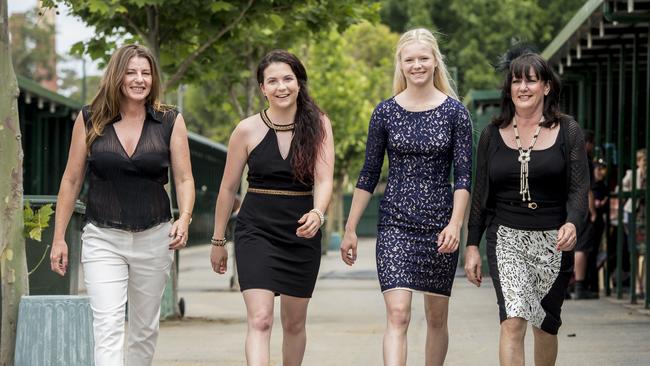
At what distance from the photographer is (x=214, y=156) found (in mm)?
40031

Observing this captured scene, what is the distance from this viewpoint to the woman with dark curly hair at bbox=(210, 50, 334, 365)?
7.47m

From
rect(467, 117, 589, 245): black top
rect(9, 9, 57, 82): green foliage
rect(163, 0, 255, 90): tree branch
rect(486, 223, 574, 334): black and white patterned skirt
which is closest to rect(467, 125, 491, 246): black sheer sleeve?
rect(467, 117, 589, 245): black top

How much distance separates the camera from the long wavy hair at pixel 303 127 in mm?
7529

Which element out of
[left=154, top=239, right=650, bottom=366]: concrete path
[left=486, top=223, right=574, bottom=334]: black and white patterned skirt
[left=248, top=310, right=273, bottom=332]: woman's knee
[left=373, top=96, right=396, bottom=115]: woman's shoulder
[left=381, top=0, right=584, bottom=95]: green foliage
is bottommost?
[left=154, top=239, right=650, bottom=366]: concrete path

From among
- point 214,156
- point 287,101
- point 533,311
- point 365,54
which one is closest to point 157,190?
point 287,101

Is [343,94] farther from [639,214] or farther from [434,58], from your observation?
[434,58]

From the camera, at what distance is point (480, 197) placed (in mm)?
7574

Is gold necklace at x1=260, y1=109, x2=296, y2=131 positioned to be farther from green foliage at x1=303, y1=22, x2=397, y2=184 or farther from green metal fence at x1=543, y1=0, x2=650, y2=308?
green foliage at x1=303, y1=22, x2=397, y2=184

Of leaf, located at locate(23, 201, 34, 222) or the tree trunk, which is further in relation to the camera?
leaf, located at locate(23, 201, 34, 222)

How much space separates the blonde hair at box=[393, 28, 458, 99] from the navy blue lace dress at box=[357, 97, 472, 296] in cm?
15

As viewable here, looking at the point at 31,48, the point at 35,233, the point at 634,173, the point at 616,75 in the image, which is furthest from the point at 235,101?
the point at 31,48

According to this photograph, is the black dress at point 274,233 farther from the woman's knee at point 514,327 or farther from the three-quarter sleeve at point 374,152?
the woman's knee at point 514,327

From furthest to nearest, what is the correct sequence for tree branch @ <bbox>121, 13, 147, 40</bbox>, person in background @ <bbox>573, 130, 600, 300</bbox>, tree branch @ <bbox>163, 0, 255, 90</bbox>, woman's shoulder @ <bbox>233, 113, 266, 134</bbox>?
person in background @ <bbox>573, 130, 600, 300</bbox> → tree branch @ <bbox>163, 0, 255, 90</bbox> → tree branch @ <bbox>121, 13, 147, 40</bbox> → woman's shoulder @ <bbox>233, 113, 266, 134</bbox>

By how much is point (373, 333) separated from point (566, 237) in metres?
6.39
